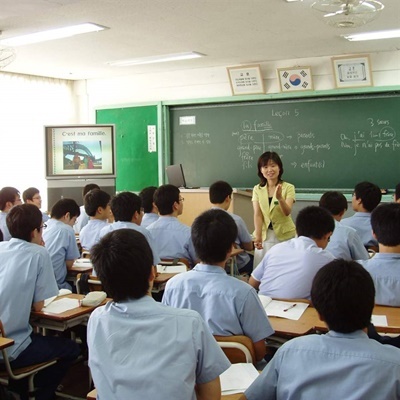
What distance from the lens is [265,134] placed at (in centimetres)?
750

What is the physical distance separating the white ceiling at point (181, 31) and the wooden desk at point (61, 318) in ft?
8.76

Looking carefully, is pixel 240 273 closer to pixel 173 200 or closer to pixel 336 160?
pixel 173 200

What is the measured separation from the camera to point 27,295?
2.83 meters

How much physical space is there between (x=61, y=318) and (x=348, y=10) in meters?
2.58

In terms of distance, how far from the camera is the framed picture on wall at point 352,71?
6.61 m

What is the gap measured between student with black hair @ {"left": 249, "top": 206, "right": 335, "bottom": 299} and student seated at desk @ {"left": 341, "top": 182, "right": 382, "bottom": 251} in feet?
4.65

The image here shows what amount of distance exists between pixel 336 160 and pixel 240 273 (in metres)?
2.62

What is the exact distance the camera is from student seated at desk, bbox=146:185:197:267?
13.8 feet

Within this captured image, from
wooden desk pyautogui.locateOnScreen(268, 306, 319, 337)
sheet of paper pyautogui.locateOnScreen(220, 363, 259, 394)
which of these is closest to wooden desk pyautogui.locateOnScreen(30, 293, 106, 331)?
wooden desk pyautogui.locateOnScreen(268, 306, 319, 337)

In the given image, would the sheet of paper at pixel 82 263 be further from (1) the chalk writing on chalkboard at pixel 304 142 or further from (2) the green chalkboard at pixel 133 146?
(2) the green chalkboard at pixel 133 146

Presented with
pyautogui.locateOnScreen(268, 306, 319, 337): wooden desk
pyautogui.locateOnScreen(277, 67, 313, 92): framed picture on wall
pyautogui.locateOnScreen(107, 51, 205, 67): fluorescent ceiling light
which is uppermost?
pyautogui.locateOnScreen(107, 51, 205, 67): fluorescent ceiling light

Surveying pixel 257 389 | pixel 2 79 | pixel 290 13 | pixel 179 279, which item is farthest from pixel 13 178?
pixel 257 389

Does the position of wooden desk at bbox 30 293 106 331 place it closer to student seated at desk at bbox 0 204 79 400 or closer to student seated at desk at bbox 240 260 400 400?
student seated at desk at bbox 0 204 79 400

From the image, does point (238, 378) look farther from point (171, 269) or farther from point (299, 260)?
point (171, 269)
